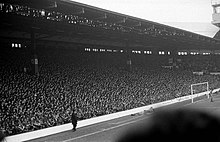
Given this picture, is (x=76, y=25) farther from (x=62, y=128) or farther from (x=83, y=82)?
(x=62, y=128)

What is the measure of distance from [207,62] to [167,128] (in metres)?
57.2

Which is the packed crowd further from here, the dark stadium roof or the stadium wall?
the dark stadium roof

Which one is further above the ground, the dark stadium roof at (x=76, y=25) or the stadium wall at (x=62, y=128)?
the dark stadium roof at (x=76, y=25)

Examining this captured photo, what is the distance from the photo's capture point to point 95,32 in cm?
2852

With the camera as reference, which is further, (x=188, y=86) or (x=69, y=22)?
(x=188, y=86)

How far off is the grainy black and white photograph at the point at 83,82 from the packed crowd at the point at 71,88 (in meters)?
0.06

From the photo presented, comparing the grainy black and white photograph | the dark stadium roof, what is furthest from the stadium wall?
the dark stadium roof

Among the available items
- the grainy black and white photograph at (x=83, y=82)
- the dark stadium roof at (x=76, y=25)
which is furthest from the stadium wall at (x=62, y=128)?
the dark stadium roof at (x=76, y=25)

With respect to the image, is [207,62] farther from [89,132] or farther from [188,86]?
[89,132]

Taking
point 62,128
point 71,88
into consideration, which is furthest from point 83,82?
point 62,128

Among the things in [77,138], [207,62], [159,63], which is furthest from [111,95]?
[207,62]

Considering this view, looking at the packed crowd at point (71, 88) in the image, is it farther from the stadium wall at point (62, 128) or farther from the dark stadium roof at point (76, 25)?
the dark stadium roof at point (76, 25)

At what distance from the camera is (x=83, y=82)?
982 inches

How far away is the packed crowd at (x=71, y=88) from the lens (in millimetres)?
16469
